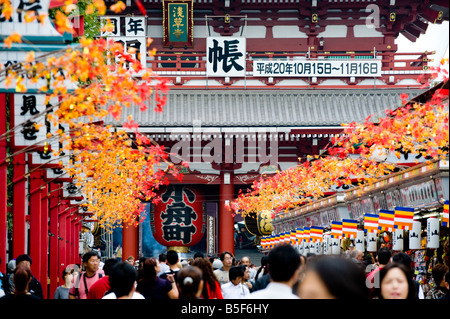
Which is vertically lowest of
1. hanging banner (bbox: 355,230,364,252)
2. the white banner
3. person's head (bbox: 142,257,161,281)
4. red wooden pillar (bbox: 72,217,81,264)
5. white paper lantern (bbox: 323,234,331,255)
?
red wooden pillar (bbox: 72,217,81,264)

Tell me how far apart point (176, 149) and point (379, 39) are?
8720 mm

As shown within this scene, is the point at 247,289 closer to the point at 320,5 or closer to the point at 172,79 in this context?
the point at 172,79

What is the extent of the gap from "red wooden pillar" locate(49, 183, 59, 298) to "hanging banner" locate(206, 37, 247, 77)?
7945 mm

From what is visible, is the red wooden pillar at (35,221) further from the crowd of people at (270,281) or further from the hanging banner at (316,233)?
the hanging banner at (316,233)

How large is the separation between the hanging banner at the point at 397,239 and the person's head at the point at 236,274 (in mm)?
4795

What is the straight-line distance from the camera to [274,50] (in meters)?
27.8

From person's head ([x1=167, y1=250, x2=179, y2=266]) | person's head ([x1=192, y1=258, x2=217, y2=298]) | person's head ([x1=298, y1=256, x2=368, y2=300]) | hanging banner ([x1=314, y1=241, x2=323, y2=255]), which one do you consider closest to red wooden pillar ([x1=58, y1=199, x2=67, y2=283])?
hanging banner ([x1=314, y1=241, x2=323, y2=255])

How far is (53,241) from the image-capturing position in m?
20.3

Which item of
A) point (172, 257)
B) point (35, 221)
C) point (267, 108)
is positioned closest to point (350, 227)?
point (35, 221)

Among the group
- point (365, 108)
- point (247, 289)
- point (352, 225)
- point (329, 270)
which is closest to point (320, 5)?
point (365, 108)

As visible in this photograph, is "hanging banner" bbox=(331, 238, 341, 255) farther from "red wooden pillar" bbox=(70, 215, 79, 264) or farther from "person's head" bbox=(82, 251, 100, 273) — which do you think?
"red wooden pillar" bbox=(70, 215, 79, 264)

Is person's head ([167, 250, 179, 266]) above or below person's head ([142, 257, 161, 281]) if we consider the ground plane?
below

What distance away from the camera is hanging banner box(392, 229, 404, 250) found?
1334 cm

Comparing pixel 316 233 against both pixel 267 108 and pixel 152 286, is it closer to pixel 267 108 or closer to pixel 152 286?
pixel 267 108
